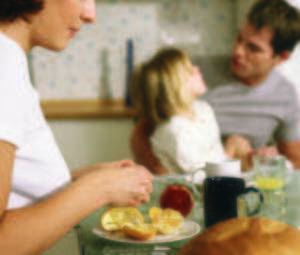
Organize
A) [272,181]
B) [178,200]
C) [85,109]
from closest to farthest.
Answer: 1. [178,200]
2. [272,181]
3. [85,109]

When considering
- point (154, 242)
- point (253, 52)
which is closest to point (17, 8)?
point (154, 242)

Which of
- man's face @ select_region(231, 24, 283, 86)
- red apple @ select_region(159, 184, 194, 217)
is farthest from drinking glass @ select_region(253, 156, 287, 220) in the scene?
man's face @ select_region(231, 24, 283, 86)

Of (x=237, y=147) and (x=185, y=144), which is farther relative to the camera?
(x=237, y=147)

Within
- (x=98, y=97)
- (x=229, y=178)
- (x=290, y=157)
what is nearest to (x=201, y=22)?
(x=98, y=97)

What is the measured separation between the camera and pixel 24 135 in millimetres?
911

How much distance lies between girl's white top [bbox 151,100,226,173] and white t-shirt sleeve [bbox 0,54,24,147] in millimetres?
1210

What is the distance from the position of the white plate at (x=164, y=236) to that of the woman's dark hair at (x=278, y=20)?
1.47m

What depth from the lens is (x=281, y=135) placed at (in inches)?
97.2

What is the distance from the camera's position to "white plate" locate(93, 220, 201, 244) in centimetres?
98

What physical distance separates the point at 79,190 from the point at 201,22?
272cm

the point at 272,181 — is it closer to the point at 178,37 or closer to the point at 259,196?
the point at 259,196

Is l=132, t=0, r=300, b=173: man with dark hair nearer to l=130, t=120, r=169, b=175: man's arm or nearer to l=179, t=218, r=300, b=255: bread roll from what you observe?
l=130, t=120, r=169, b=175: man's arm

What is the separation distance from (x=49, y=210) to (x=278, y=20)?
68.5 inches

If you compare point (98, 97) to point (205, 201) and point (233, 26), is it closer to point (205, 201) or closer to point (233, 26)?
point (233, 26)
